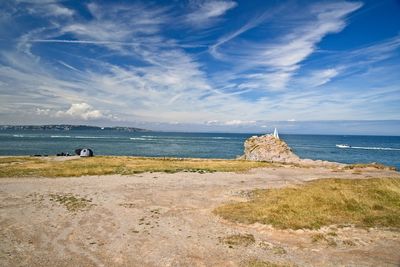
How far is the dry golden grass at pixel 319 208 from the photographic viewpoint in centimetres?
1781

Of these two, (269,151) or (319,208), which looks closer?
(319,208)

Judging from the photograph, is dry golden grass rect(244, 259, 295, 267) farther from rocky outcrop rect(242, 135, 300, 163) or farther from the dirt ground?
rocky outcrop rect(242, 135, 300, 163)

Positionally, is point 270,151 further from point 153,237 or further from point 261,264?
point 261,264

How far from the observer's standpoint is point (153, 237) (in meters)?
15.2

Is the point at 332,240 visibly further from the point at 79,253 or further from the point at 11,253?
the point at 11,253

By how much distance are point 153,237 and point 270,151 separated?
52474 mm

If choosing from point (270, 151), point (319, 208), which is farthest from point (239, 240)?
point (270, 151)

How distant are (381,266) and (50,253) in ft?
44.7

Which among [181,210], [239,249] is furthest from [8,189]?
[239,249]

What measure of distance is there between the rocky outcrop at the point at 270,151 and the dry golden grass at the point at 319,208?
34.3m

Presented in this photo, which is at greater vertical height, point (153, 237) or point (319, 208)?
point (319, 208)

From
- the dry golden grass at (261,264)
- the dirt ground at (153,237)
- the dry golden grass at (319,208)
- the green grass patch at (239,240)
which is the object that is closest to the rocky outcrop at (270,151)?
the dry golden grass at (319,208)

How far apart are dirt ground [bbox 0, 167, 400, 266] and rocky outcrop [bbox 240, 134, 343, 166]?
3951 cm

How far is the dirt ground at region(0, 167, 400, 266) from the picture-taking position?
501 inches
